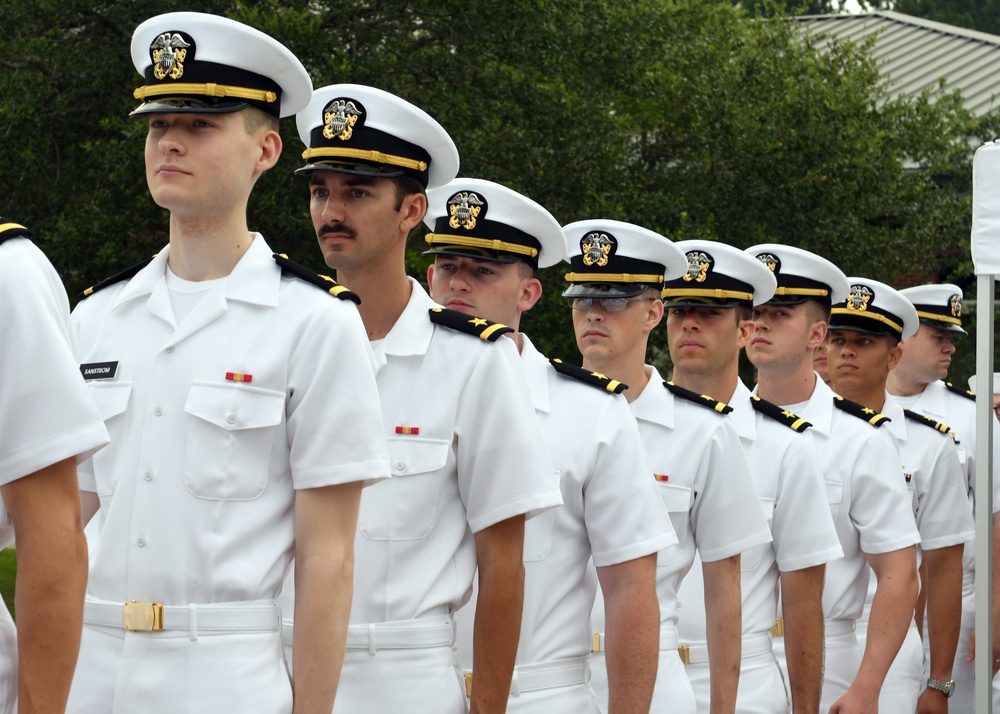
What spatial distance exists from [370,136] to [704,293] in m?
2.19

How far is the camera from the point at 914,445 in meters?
7.12

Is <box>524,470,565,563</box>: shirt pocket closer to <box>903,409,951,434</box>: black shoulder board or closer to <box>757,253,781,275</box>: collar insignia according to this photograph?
<box>757,253,781,275</box>: collar insignia

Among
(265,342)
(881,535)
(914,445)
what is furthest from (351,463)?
(914,445)

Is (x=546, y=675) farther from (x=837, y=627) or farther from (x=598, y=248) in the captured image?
A: (x=837, y=627)

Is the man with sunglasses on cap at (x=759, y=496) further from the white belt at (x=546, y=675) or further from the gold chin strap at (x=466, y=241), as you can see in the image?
the gold chin strap at (x=466, y=241)

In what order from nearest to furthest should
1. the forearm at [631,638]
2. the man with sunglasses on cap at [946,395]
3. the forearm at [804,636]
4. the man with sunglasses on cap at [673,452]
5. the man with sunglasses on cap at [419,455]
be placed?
the man with sunglasses on cap at [419,455] < the forearm at [631,638] < the man with sunglasses on cap at [673,452] < the forearm at [804,636] < the man with sunglasses on cap at [946,395]

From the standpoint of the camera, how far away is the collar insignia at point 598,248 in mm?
5195

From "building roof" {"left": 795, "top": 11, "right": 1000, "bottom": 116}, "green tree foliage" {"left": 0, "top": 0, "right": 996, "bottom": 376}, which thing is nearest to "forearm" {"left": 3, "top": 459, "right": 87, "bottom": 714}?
"green tree foliage" {"left": 0, "top": 0, "right": 996, "bottom": 376}

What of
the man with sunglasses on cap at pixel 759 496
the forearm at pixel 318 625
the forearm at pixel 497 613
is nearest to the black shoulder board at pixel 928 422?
the man with sunglasses on cap at pixel 759 496

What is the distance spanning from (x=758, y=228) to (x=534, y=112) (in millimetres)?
3614

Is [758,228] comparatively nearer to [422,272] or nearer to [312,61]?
[422,272]

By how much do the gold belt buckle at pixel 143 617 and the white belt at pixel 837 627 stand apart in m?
3.77

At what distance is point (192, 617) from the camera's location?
288cm

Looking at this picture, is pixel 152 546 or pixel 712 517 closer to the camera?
pixel 152 546
